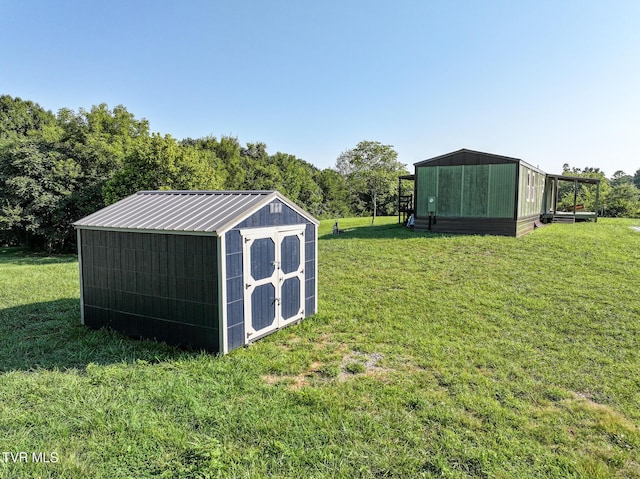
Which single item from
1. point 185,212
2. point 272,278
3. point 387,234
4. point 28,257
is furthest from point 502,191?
point 28,257

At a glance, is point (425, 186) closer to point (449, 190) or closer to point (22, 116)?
point (449, 190)

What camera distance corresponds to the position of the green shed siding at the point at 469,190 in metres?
14.1

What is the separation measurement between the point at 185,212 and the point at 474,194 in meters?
11.8

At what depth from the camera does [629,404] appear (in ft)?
13.1

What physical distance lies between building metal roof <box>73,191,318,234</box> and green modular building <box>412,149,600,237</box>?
377 inches

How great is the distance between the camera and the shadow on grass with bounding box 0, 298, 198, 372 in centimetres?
494

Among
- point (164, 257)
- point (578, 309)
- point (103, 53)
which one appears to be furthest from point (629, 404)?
point (103, 53)

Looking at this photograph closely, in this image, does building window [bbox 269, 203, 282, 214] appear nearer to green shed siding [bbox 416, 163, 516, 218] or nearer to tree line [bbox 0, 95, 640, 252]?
green shed siding [bbox 416, 163, 516, 218]

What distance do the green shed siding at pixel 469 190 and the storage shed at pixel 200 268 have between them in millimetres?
9690

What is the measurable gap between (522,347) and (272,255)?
150 inches

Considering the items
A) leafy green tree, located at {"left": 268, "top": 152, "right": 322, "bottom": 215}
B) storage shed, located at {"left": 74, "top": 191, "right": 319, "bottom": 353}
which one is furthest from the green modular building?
leafy green tree, located at {"left": 268, "top": 152, "right": 322, "bottom": 215}

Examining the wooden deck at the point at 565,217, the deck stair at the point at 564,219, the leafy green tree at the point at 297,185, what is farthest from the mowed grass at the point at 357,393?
the leafy green tree at the point at 297,185

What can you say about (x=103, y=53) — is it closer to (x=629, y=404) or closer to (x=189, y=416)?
(x=189, y=416)

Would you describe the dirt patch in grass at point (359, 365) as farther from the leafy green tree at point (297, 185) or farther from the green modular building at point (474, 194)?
the leafy green tree at point (297, 185)
